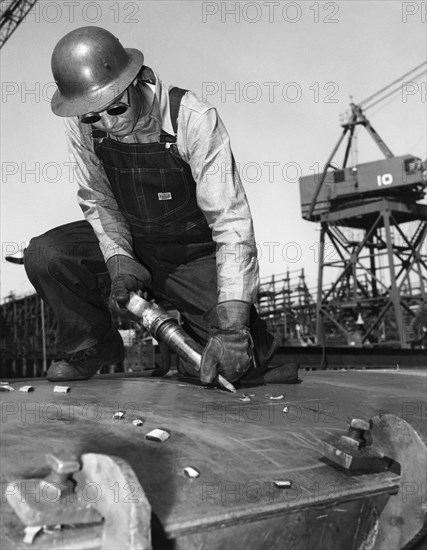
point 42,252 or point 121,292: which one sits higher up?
point 42,252

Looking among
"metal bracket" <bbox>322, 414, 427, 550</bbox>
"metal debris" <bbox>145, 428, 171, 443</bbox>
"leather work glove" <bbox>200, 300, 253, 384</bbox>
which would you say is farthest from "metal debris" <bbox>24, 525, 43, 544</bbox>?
"leather work glove" <bbox>200, 300, 253, 384</bbox>

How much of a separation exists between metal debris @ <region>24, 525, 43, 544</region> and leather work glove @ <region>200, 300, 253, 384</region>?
139 cm

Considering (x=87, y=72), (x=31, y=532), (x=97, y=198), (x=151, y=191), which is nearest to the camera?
(x=31, y=532)

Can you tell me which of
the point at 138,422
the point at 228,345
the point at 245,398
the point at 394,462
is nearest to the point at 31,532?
the point at 138,422

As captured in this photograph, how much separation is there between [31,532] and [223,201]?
189cm

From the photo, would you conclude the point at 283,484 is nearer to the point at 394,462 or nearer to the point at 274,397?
the point at 394,462

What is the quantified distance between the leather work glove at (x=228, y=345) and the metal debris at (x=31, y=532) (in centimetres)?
139

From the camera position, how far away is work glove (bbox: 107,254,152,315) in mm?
3023

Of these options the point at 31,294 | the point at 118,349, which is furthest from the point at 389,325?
the point at 118,349

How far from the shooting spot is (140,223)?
11.3 ft

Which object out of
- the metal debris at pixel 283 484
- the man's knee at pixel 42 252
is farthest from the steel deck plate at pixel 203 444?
the man's knee at pixel 42 252

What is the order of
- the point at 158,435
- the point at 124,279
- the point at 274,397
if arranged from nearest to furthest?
the point at 158,435 → the point at 274,397 → the point at 124,279

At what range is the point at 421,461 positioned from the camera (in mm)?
1803

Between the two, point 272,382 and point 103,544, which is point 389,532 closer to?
Answer: point 103,544
